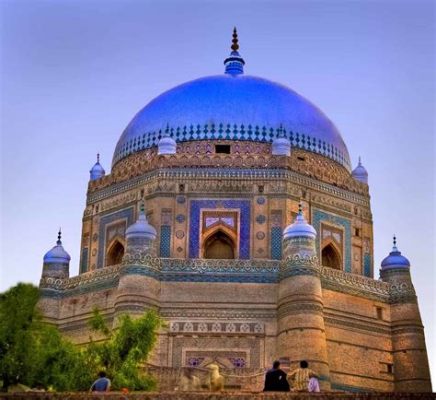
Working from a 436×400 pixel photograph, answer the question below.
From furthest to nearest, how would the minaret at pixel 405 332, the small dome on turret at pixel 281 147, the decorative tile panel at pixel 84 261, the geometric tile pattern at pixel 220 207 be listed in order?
the decorative tile panel at pixel 84 261
the small dome on turret at pixel 281 147
the geometric tile pattern at pixel 220 207
the minaret at pixel 405 332

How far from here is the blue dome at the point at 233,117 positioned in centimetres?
2138

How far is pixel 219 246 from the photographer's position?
2052cm

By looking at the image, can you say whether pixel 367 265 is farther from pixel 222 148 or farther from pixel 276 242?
pixel 222 148

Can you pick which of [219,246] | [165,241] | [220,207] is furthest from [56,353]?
[220,207]

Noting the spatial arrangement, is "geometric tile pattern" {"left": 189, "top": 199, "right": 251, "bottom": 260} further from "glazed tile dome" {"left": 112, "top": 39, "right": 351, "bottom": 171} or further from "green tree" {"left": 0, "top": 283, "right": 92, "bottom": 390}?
"green tree" {"left": 0, "top": 283, "right": 92, "bottom": 390}

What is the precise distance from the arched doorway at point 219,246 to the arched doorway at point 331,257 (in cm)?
197

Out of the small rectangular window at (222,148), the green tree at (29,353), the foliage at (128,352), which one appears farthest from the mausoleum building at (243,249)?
the green tree at (29,353)

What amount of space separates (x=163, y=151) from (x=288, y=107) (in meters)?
2.97

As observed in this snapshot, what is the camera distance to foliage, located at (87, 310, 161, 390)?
14.7 m

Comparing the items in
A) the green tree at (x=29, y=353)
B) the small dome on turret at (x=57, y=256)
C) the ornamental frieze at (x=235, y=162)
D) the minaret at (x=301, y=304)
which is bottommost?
the green tree at (x=29, y=353)

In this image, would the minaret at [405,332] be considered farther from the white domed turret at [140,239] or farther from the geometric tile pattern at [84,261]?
the geometric tile pattern at [84,261]

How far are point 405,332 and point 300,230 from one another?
300cm

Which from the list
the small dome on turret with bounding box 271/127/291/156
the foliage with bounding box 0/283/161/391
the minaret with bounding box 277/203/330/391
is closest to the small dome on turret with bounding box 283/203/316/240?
the minaret with bounding box 277/203/330/391

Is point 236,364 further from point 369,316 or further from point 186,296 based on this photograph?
point 369,316
